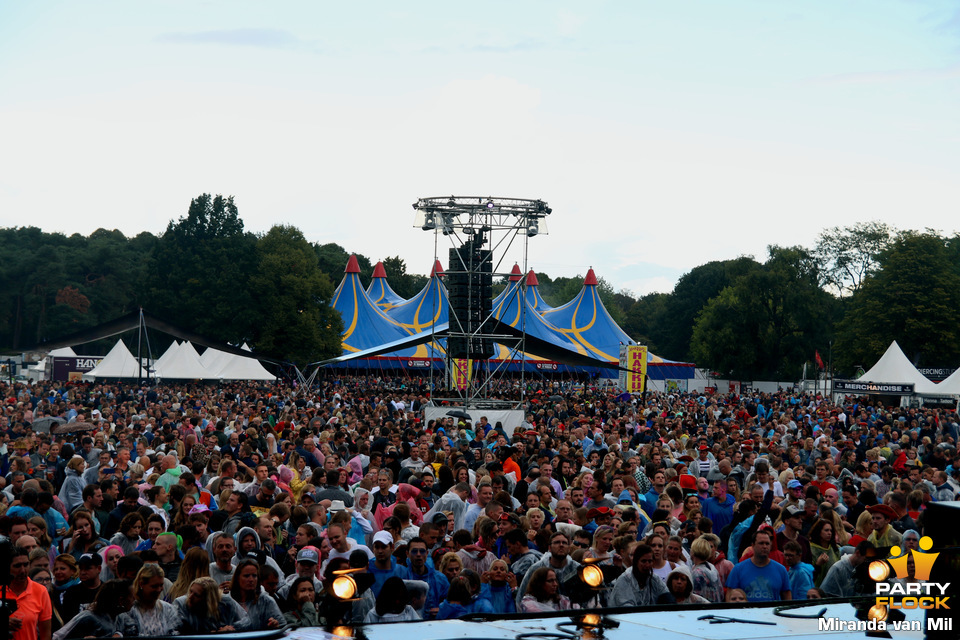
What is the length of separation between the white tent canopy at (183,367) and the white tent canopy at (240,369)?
2.22 feet

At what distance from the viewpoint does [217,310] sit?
4772 cm

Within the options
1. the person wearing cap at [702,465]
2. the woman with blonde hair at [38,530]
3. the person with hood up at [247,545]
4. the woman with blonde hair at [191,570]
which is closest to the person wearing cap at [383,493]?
the person with hood up at [247,545]

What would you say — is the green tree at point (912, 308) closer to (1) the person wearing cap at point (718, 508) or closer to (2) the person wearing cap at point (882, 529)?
(1) the person wearing cap at point (718, 508)

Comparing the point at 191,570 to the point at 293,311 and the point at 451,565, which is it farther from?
the point at 293,311

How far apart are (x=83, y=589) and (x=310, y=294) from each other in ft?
142

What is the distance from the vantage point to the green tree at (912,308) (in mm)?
49750

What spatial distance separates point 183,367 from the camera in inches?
1329

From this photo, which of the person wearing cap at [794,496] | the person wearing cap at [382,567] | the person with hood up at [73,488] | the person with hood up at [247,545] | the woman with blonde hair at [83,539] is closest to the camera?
the person wearing cap at [382,567]

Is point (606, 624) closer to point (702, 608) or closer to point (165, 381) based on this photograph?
point (702, 608)

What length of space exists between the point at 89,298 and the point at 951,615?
78831 mm

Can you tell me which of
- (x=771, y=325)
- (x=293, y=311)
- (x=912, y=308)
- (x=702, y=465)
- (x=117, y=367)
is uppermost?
(x=912, y=308)

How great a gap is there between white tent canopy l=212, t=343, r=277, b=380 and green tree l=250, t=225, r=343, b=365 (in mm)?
11359

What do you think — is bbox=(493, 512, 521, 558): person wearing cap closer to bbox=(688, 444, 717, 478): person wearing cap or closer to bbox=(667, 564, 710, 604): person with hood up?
bbox=(667, 564, 710, 604): person with hood up

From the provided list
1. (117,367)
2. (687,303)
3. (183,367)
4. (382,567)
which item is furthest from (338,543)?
(687,303)
